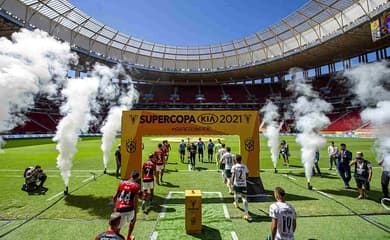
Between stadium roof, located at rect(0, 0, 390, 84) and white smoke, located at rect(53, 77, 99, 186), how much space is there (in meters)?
32.0

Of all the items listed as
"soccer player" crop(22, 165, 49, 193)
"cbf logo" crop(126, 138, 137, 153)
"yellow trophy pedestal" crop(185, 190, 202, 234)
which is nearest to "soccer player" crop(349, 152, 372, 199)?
"yellow trophy pedestal" crop(185, 190, 202, 234)

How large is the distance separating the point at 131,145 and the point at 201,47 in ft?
152

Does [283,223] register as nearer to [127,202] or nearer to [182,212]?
[127,202]

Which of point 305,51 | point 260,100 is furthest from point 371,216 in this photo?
point 260,100

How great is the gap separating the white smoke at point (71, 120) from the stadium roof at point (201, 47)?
105 feet

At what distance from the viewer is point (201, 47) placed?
51.2 meters

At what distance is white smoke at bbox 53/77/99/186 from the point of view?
9328 millimetres

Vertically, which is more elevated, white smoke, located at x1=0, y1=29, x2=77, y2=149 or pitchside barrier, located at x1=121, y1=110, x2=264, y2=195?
white smoke, located at x1=0, y1=29, x2=77, y2=149

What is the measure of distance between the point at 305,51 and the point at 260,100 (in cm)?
2290

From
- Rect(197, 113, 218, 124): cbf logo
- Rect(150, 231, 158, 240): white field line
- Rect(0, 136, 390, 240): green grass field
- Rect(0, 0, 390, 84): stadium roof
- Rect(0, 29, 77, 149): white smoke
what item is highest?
Rect(0, 0, 390, 84): stadium roof

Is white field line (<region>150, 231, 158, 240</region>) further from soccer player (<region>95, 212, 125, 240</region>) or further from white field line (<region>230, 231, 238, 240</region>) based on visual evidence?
soccer player (<region>95, 212, 125, 240</region>)

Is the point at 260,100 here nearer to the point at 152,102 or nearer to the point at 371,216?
the point at 152,102

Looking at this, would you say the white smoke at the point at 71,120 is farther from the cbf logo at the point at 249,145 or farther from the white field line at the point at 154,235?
the cbf logo at the point at 249,145

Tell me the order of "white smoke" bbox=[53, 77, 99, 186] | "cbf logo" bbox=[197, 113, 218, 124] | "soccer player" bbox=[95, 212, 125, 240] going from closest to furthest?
"soccer player" bbox=[95, 212, 125, 240]
"white smoke" bbox=[53, 77, 99, 186]
"cbf logo" bbox=[197, 113, 218, 124]
